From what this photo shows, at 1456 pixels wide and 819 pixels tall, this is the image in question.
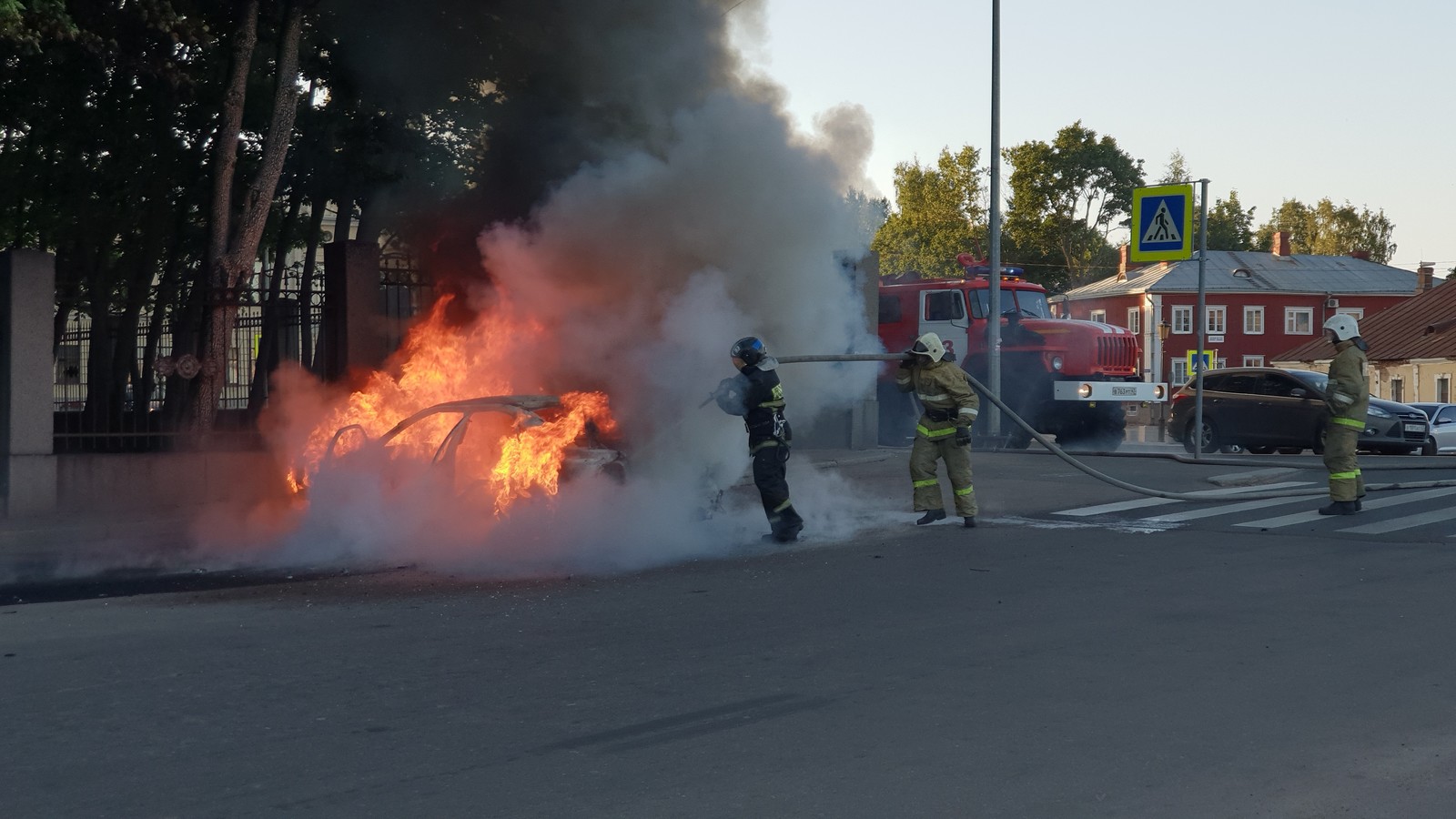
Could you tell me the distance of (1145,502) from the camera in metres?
14.0

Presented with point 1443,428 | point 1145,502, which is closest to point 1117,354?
point 1145,502

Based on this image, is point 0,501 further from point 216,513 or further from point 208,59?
point 208,59

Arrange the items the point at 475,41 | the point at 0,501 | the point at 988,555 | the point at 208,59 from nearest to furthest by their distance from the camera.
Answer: the point at 988,555 < the point at 0,501 < the point at 475,41 < the point at 208,59

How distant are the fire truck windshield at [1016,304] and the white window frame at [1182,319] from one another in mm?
48996

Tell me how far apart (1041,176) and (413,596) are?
6008cm

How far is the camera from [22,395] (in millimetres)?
13562

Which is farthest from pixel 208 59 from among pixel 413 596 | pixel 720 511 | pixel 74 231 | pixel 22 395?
pixel 413 596

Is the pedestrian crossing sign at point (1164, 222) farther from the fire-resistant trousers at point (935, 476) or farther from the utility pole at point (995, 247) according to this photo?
the fire-resistant trousers at point (935, 476)

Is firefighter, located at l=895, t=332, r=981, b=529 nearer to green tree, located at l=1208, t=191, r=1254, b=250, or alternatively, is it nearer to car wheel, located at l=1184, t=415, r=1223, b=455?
car wheel, located at l=1184, t=415, r=1223, b=455

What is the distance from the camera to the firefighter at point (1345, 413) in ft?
40.7

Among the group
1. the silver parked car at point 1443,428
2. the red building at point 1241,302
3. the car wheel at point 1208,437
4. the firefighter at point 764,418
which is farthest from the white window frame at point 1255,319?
the firefighter at point 764,418

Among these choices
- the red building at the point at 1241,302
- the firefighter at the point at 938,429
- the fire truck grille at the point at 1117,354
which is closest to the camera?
the firefighter at the point at 938,429

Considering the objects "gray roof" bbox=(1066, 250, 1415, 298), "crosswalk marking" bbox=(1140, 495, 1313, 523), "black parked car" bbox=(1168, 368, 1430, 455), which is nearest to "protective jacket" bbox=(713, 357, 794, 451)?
"crosswalk marking" bbox=(1140, 495, 1313, 523)

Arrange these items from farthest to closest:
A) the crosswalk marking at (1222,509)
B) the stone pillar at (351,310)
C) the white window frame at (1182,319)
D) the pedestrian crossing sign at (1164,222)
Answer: the white window frame at (1182,319) < the pedestrian crossing sign at (1164,222) < the stone pillar at (351,310) < the crosswalk marking at (1222,509)
